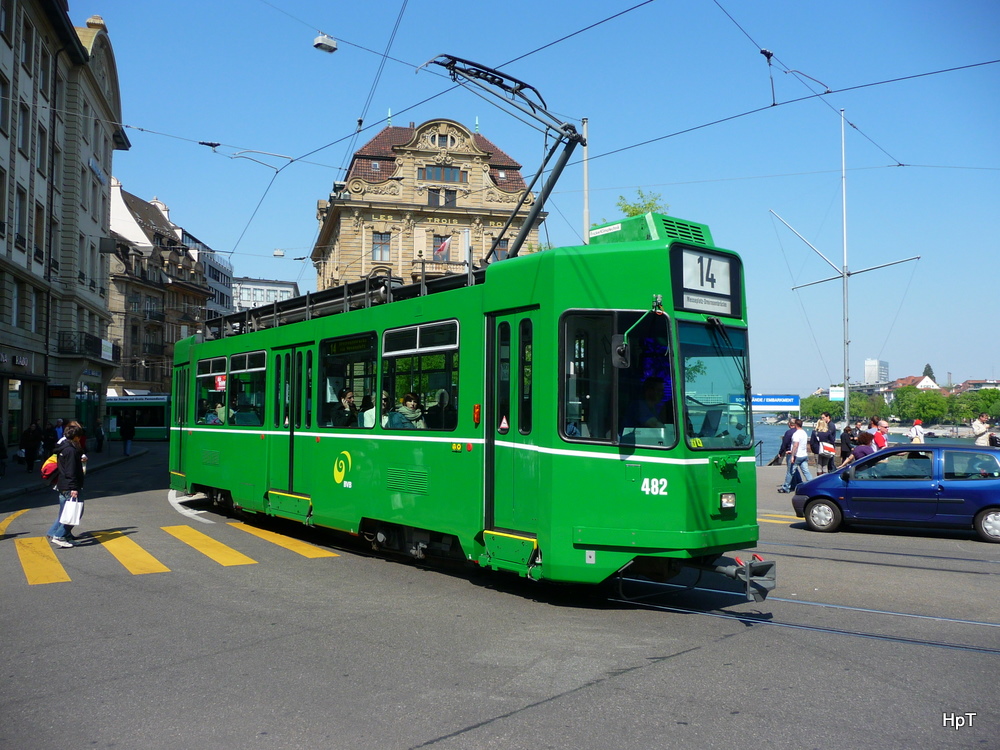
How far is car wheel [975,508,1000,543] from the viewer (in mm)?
13031

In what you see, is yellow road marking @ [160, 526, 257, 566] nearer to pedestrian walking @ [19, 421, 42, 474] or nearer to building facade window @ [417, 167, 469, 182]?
pedestrian walking @ [19, 421, 42, 474]

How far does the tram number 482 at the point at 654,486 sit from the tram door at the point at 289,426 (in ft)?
18.9

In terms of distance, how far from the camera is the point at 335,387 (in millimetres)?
11375

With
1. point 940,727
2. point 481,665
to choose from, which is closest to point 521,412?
point 481,665

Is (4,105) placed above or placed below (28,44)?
below

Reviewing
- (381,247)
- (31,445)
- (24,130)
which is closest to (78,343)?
(24,130)

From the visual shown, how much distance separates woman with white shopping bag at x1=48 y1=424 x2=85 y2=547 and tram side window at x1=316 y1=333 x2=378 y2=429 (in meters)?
3.48

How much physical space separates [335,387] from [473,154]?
55.1 m

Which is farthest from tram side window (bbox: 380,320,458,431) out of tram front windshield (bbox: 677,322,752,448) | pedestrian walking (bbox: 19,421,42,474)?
pedestrian walking (bbox: 19,421,42,474)

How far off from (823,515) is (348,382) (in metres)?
8.18

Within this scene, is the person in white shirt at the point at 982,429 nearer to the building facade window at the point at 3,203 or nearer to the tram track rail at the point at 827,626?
the tram track rail at the point at 827,626

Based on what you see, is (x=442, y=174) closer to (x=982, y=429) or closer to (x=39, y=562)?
(x=982, y=429)

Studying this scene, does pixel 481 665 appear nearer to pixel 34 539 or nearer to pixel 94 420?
pixel 34 539

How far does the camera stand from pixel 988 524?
1309 centimetres
